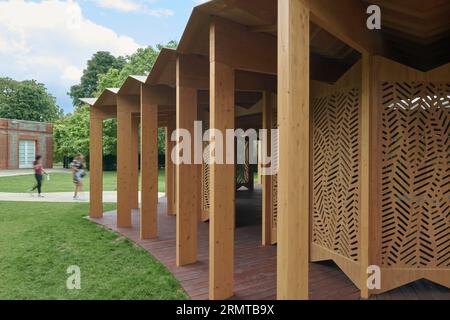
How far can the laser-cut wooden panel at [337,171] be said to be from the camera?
4309 millimetres

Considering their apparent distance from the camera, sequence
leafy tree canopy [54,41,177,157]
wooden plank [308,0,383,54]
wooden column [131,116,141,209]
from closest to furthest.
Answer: wooden plank [308,0,383,54]
wooden column [131,116,141,209]
leafy tree canopy [54,41,177,157]

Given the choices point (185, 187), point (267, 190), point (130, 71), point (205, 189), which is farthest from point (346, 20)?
point (130, 71)

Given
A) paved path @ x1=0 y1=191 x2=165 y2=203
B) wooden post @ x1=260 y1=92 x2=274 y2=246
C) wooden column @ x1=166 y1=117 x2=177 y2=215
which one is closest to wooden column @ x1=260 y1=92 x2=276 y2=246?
wooden post @ x1=260 y1=92 x2=274 y2=246

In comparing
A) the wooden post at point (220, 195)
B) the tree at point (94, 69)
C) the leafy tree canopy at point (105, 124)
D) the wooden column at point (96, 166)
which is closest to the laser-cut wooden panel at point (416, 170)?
the wooden post at point (220, 195)

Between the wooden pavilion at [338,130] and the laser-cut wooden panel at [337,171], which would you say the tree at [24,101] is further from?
the laser-cut wooden panel at [337,171]

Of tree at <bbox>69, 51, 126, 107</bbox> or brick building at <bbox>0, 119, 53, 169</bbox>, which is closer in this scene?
brick building at <bbox>0, 119, 53, 169</bbox>

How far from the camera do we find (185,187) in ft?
16.8

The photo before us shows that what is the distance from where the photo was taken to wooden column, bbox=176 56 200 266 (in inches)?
196

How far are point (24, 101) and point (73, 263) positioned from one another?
47.4m

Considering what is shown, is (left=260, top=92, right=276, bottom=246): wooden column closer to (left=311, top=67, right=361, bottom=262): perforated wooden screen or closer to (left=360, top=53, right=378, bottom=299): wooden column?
(left=311, top=67, right=361, bottom=262): perforated wooden screen

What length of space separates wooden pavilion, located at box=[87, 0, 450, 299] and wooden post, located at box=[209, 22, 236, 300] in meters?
0.02

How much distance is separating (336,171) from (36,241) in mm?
5650

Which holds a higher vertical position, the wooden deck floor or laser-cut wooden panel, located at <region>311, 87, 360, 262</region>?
laser-cut wooden panel, located at <region>311, 87, 360, 262</region>
